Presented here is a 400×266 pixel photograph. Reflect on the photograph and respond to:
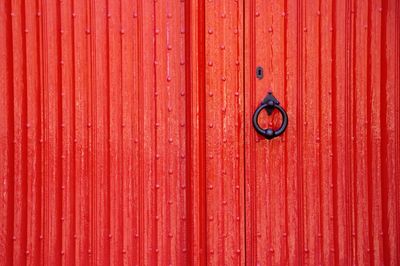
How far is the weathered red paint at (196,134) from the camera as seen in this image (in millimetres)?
1508

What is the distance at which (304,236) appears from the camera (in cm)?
157

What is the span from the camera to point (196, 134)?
1532 millimetres

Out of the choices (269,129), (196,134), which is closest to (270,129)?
(269,129)

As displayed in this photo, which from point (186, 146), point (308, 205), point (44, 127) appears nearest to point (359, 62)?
point (308, 205)

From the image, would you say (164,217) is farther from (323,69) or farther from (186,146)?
(323,69)

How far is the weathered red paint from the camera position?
59.4 inches

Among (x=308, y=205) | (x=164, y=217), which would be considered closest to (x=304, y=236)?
(x=308, y=205)

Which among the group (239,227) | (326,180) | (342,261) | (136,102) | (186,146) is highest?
(136,102)

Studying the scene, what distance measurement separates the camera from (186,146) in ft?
5.12

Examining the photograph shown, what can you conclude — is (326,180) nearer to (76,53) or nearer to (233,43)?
(233,43)

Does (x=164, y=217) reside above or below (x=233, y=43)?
below

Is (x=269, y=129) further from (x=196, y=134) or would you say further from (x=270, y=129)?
(x=196, y=134)

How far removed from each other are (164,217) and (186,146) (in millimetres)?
217

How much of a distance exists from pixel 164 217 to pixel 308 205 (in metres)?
0.42
